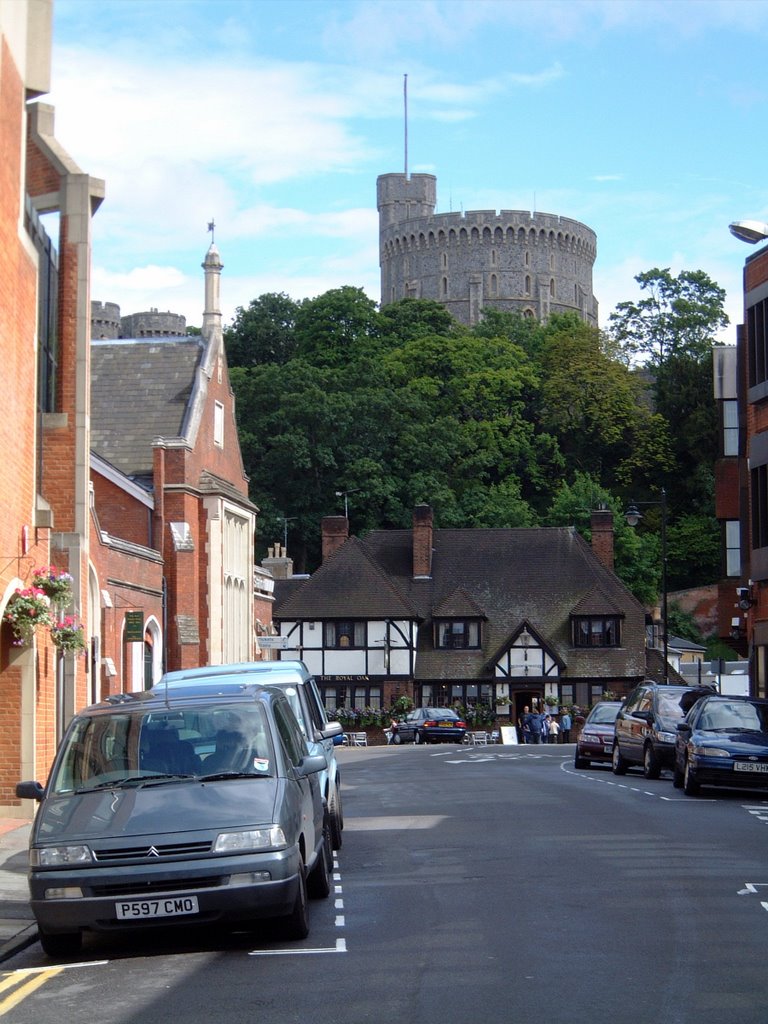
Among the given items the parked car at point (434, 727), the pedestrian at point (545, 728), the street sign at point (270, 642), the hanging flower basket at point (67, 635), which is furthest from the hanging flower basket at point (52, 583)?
the pedestrian at point (545, 728)

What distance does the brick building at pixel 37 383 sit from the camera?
20312mm

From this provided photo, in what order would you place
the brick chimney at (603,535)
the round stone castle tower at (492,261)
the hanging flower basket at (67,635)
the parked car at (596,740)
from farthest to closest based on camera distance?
the round stone castle tower at (492,261) → the brick chimney at (603,535) → the parked car at (596,740) → the hanging flower basket at (67,635)

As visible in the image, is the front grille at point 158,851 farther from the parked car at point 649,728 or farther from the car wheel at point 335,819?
the parked car at point 649,728

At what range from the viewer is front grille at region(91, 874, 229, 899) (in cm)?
1011

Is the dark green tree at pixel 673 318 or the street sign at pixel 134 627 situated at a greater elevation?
the dark green tree at pixel 673 318

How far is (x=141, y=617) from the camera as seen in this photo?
104 ft

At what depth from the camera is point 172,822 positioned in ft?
33.9

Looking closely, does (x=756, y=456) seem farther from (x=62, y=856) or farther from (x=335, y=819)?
(x=62, y=856)

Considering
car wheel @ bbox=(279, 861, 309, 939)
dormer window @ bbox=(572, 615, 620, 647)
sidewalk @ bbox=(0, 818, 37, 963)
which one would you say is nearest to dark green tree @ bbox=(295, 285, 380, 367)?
dormer window @ bbox=(572, 615, 620, 647)

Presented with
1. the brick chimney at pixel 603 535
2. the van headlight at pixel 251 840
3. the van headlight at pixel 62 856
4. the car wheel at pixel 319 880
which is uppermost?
the brick chimney at pixel 603 535

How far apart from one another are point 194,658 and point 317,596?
29062 mm

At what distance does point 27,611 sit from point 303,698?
6161 mm

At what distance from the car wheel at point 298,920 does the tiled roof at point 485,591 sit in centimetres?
5782

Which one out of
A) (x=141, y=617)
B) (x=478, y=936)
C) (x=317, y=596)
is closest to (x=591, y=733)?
(x=141, y=617)
